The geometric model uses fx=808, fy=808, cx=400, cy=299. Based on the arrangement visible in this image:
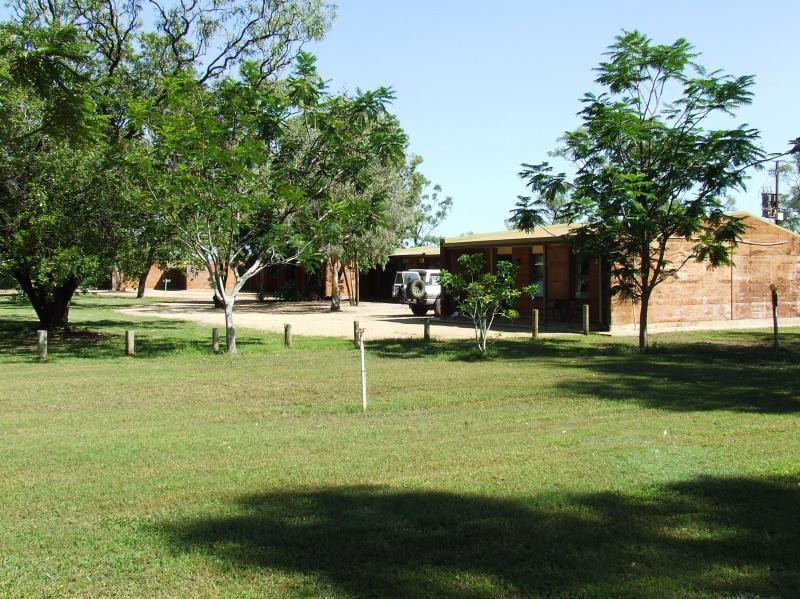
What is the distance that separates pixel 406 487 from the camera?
20.0 ft

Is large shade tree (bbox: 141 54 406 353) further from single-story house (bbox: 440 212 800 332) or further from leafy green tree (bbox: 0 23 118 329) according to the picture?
single-story house (bbox: 440 212 800 332)

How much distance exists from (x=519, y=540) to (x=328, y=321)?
27223mm

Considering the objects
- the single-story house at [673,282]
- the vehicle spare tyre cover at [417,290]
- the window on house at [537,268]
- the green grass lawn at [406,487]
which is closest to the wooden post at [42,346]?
the green grass lawn at [406,487]

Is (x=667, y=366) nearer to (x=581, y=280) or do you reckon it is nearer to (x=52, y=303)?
(x=581, y=280)

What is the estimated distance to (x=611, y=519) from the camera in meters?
5.14

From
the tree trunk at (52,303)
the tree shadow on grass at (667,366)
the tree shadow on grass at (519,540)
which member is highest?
the tree trunk at (52,303)

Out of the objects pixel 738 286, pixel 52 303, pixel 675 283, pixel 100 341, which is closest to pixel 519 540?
pixel 100 341

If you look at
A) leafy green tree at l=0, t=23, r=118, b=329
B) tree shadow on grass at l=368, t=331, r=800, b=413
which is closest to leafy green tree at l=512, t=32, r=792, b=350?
tree shadow on grass at l=368, t=331, r=800, b=413

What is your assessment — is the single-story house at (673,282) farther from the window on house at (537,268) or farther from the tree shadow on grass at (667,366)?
the tree shadow on grass at (667,366)

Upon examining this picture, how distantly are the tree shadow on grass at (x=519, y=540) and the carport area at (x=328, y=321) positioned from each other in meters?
17.4

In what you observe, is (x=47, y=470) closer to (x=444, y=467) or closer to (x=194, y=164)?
(x=444, y=467)

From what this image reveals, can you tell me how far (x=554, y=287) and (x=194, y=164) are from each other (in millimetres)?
14266

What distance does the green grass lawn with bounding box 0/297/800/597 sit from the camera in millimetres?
4273

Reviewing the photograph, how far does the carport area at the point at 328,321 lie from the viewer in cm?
2500
